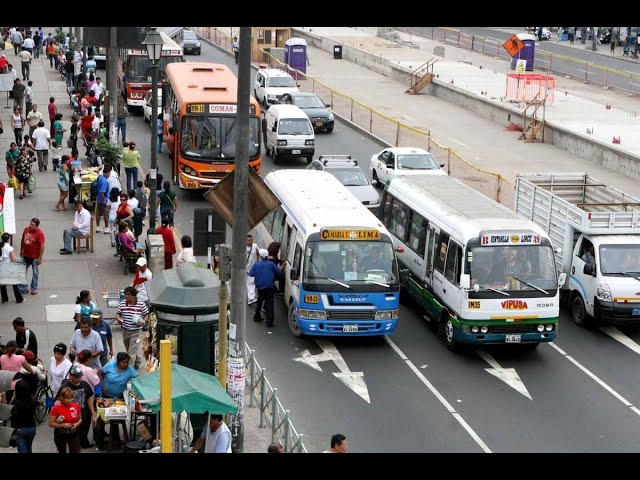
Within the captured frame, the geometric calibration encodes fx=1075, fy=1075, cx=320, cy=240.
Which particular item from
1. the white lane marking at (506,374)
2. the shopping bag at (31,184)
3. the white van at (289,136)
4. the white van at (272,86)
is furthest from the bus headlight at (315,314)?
the white van at (272,86)

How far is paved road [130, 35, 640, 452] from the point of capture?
1452 centimetres

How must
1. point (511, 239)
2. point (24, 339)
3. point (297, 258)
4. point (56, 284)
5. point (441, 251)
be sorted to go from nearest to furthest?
point (24, 339)
point (511, 239)
point (297, 258)
point (441, 251)
point (56, 284)

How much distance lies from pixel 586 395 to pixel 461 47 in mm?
58259

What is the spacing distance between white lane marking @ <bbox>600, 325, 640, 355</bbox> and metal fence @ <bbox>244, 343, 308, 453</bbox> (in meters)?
6.99

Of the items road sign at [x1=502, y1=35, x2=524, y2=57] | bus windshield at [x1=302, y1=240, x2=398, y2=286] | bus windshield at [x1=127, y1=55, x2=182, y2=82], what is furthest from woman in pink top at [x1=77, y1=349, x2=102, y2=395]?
road sign at [x1=502, y1=35, x2=524, y2=57]

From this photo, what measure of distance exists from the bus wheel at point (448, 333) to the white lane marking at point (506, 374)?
0.50 m

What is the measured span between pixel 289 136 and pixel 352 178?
6730mm

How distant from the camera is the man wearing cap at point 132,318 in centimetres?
1599

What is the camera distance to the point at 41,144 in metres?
31.3

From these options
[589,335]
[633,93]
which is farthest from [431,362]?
[633,93]

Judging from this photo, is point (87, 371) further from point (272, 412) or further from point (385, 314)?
point (385, 314)

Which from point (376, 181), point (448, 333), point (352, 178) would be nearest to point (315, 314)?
point (448, 333)

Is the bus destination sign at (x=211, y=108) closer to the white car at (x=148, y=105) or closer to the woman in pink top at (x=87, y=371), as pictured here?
the white car at (x=148, y=105)
